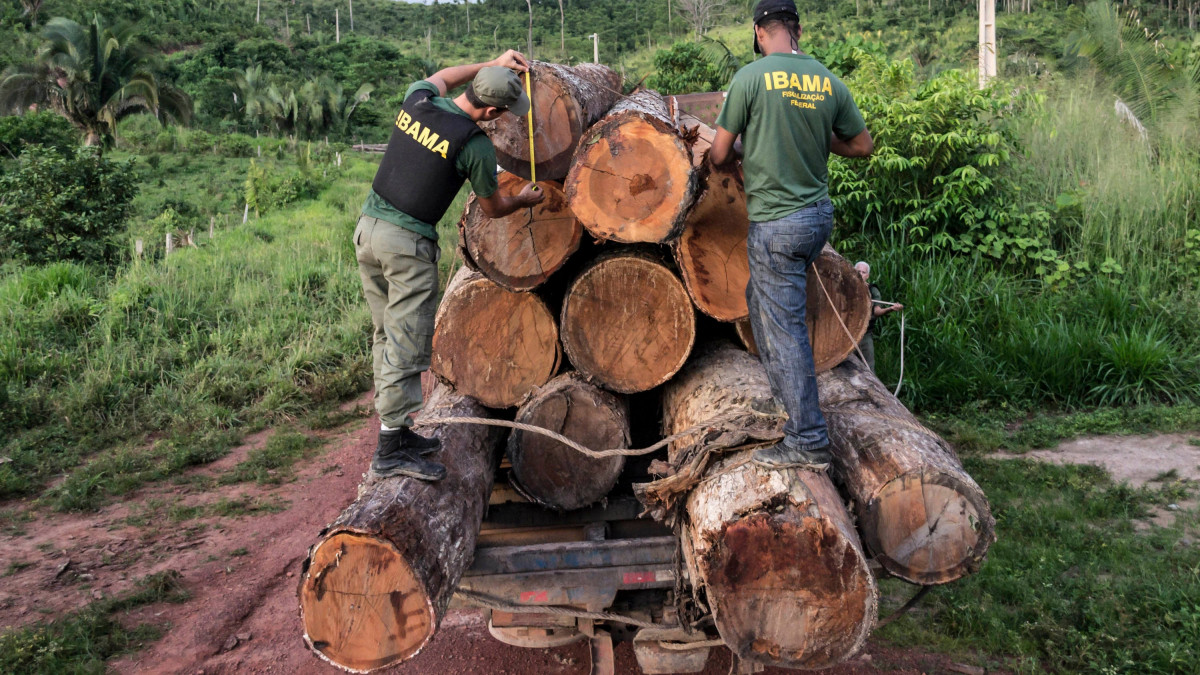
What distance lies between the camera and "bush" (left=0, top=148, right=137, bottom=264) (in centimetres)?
968

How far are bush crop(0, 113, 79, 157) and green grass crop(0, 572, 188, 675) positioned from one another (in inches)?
645

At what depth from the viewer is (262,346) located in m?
7.81

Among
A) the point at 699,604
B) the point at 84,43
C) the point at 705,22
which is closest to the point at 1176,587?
the point at 699,604

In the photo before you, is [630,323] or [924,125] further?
[924,125]

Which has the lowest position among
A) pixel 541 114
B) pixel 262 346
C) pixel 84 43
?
pixel 262 346

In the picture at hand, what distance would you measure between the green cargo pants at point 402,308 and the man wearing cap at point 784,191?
3.92ft

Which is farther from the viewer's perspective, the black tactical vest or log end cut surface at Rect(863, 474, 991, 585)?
the black tactical vest

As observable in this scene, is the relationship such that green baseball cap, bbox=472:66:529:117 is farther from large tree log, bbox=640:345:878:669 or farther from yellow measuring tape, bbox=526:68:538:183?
large tree log, bbox=640:345:878:669

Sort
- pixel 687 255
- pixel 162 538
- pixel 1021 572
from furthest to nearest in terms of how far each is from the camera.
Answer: pixel 162 538 < pixel 1021 572 < pixel 687 255

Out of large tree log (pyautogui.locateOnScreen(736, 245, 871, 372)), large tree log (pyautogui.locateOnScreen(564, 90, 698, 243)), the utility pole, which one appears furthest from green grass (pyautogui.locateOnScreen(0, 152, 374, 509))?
the utility pole

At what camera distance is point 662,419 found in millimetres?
3695

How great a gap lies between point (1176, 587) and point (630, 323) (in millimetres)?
2740

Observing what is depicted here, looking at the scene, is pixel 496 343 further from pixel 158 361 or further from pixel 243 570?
pixel 158 361

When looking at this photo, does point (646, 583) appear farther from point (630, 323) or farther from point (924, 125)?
point (924, 125)
